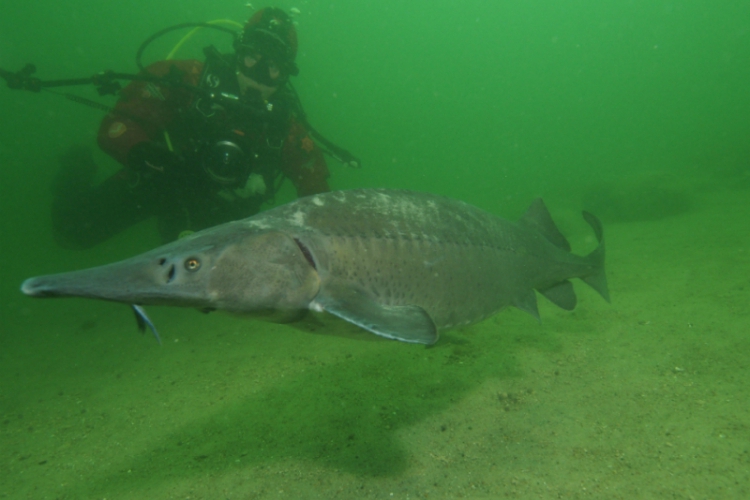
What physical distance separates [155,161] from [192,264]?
13.1 ft

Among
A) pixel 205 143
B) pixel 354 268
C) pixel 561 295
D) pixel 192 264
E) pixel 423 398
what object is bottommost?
pixel 423 398

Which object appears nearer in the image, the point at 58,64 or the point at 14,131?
the point at 14,131

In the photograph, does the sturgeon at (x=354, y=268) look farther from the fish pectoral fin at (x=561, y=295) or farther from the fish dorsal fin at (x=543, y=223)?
the fish dorsal fin at (x=543, y=223)

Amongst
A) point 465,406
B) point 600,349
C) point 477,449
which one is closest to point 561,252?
point 600,349

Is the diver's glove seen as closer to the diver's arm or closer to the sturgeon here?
the diver's arm

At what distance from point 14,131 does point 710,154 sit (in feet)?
335

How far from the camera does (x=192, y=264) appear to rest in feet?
5.39

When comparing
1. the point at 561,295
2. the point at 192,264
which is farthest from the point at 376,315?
the point at 561,295

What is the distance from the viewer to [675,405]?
2.69 meters

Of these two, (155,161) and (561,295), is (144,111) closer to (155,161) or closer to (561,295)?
(155,161)

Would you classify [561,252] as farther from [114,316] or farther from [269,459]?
[114,316]

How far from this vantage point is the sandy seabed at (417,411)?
7.24 feet

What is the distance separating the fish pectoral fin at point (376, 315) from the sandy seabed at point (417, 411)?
3.52 feet

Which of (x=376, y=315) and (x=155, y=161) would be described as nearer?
(x=376, y=315)
